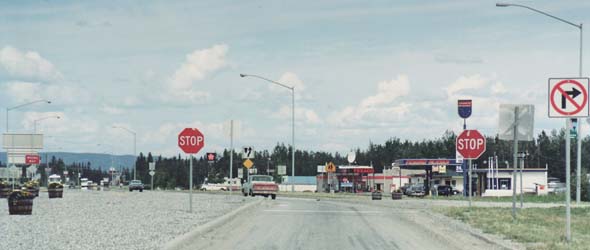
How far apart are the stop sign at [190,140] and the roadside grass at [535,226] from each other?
9.36 m

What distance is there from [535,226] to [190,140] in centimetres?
1274

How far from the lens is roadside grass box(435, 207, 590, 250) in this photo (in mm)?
17750

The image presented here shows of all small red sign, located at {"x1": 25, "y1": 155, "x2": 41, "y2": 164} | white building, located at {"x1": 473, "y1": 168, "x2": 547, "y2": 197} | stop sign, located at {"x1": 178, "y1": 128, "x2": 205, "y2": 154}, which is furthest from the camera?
white building, located at {"x1": 473, "y1": 168, "x2": 547, "y2": 197}

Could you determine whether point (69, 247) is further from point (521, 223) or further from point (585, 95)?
point (521, 223)

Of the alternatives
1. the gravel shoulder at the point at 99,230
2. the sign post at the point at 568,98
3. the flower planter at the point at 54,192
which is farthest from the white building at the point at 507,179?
the sign post at the point at 568,98

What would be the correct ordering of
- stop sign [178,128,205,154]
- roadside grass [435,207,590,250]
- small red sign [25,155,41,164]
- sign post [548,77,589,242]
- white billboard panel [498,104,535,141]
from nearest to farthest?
sign post [548,77,589,242], roadside grass [435,207,590,250], white billboard panel [498,104,535,141], stop sign [178,128,205,154], small red sign [25,155,41,164]

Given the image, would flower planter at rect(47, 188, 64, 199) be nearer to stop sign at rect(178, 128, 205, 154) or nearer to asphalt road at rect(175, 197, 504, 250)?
stop sign at rect(178, 128, 205, 154)

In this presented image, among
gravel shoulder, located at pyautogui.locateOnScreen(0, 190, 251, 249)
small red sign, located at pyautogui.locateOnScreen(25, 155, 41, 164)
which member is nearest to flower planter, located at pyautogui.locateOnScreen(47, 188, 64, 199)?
gravel shoulder, located at pyautogui.locateOnScreen(0, 190, 251, 249)

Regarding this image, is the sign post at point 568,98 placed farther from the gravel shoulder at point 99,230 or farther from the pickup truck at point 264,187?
the pickup truck at point 264,187

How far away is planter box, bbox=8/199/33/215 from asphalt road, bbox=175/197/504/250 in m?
7.90

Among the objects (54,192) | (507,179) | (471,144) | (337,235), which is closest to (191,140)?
(471,144)

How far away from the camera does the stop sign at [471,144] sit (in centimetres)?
3114

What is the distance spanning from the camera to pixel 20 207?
29609mm

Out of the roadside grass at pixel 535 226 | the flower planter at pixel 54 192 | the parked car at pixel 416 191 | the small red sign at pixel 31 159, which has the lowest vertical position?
the parked car at pixel 416 191
